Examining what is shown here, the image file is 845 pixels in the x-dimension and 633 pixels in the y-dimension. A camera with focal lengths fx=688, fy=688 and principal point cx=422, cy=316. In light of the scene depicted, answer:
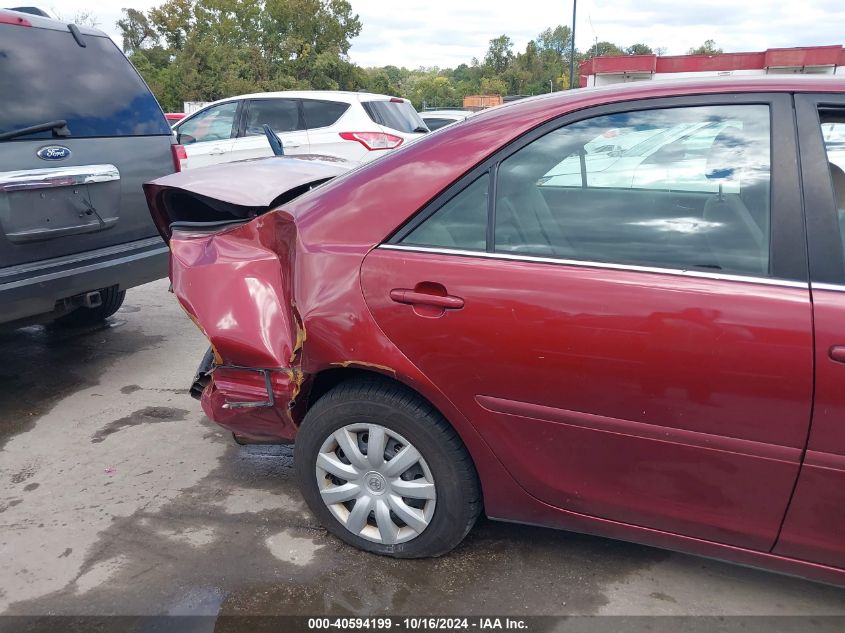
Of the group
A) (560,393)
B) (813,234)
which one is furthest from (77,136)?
(813,234)

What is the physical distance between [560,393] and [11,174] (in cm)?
293

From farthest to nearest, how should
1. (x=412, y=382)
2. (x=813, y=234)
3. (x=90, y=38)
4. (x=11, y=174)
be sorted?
(x=90, y=38) → (x=11, y=174) → (x=412, y=382) → (x=813, y=234)

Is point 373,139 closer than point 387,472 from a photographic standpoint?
No

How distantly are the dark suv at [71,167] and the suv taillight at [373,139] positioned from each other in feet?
14.4

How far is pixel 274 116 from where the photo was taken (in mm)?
9164

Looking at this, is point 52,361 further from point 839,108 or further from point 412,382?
point 839,108

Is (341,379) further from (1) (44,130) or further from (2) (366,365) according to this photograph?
(1) (44,130)

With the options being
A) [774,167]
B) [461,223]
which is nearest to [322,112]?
[461,223]

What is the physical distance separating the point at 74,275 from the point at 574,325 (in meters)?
2.88

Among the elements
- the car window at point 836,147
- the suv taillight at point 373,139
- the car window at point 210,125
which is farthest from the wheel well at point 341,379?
the car window at point 210,125

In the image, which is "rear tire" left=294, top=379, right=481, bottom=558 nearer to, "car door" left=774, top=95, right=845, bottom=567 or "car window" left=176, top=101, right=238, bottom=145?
"car door" left=774, top=95, right=845, bottom=567

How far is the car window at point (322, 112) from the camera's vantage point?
8938 mm

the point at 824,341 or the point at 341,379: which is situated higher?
the point at 824,341

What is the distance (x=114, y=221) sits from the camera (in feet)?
13.1
